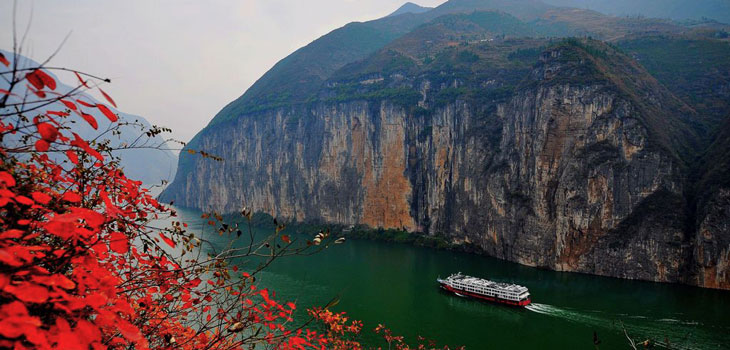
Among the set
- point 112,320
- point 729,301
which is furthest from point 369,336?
point 729,301

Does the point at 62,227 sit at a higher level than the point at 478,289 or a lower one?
higher

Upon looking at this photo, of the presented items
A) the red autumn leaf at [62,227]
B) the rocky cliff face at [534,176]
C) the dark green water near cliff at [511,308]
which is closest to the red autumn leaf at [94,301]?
the red autumn leaf at [62,227]

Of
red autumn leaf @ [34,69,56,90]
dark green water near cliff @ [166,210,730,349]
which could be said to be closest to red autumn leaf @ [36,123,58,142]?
red autumn leaf @ [34,69,56,90]

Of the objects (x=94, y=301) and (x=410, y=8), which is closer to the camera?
(x=94, y=301)

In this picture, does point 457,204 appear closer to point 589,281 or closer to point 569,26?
point 589,281

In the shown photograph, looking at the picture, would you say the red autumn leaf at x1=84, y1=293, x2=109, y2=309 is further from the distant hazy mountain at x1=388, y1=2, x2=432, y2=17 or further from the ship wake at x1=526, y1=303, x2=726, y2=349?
the distant hazy mountain at x1=388, y1=2, x2=432, y2=17

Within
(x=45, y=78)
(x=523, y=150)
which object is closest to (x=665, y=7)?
(x=523, y=150)

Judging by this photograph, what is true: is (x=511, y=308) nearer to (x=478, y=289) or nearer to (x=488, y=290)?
(x=488, y=290)
